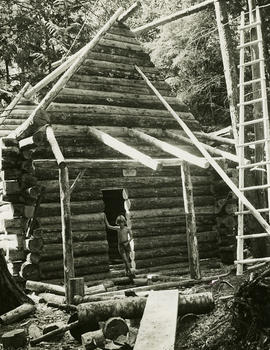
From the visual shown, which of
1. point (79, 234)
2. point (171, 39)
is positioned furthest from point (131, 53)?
point (171, 39)

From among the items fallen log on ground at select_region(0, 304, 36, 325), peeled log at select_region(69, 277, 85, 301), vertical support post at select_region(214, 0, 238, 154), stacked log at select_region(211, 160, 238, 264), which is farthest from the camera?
stacked log at select_region(211, 160, 238, 264)

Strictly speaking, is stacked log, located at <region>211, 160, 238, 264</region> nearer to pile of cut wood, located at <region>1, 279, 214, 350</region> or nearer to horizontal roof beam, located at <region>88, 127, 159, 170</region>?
horizontal roof beam, located at <region>88, 127, 159, 170</region>

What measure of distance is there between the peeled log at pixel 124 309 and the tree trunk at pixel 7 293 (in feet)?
7.21

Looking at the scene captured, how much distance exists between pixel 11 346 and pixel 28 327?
40.4 inches

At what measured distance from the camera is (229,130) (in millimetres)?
13375

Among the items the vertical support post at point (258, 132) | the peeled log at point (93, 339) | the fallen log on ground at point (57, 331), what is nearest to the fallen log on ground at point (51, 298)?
the fallen log on ground at point (57, 331)

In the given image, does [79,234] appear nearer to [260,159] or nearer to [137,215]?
[137,215]

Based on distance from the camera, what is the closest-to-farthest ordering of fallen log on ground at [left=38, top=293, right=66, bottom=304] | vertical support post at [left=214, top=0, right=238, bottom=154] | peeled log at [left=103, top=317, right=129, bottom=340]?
1. peeled log at [left=103, top=317, right=129, bottom=340]
2. fallen log on ground at [left=38, top=293, right=66, bottom=304]
3. vertical support post at [left=214, top=0, right=238, bottom=154]

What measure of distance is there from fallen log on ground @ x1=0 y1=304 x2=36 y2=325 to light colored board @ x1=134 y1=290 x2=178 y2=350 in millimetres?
2335

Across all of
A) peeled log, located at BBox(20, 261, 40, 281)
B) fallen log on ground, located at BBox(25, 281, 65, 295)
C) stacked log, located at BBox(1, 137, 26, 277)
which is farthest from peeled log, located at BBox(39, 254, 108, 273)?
fallen log on ground, located at BBox(25, 281, 65, 295)

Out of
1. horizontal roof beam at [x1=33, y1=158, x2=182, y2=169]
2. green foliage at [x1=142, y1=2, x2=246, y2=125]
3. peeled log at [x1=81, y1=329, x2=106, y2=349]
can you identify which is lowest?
peeled log at [x1=81, y1=329, x2=106, y2=349]

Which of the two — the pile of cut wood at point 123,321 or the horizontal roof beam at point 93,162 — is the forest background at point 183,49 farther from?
the pile of cut wood at point 123,321

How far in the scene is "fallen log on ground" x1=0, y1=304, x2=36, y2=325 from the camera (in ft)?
22.6

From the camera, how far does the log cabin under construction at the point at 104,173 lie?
33.4 feet
